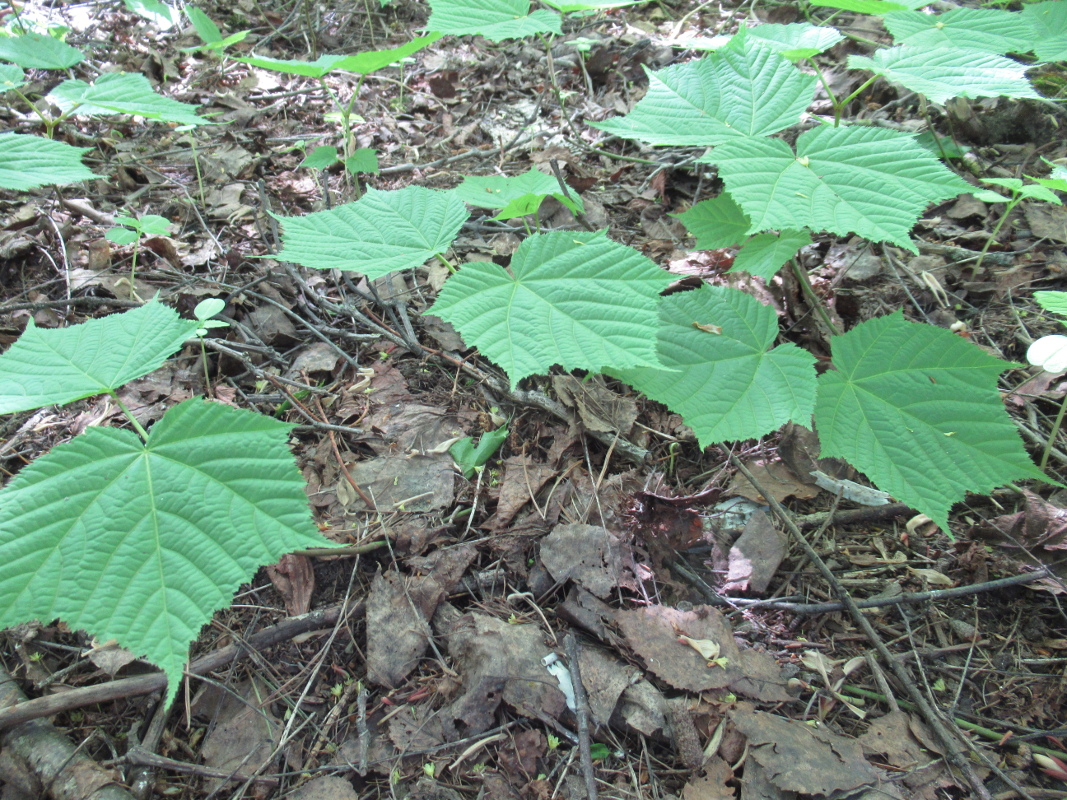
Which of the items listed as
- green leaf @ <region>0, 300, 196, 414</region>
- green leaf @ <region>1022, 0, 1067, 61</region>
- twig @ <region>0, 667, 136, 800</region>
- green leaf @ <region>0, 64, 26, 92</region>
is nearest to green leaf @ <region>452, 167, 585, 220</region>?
green leaf @ <region>0, 300, 196, 414</region>

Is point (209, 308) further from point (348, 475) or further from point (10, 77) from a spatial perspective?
point (10, 77)

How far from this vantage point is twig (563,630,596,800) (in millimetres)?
1289

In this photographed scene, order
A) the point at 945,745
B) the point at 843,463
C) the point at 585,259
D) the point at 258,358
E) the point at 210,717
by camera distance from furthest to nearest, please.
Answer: the point at 258,358
the point at 843,463
the point at 585,259
the point at 210,717
the point at 945,745

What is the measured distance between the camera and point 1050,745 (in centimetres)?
140

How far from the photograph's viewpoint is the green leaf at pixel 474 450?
1.91 m

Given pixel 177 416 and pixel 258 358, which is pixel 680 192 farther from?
pixel 177 416

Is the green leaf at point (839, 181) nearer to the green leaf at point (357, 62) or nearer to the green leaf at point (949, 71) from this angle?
the green leaf at point (949, 71)

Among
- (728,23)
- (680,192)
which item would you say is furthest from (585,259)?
(728,23)

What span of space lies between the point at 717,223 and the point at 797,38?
88cm

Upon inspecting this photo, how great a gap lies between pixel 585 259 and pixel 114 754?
183 centimetres

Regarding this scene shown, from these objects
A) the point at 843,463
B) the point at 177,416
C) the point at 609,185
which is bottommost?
the point at 843,463

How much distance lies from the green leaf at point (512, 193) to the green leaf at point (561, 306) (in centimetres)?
37

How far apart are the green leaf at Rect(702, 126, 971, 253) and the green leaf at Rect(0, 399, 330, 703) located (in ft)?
4.80

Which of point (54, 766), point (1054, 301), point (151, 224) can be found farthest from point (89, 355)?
point (1054, 301)
